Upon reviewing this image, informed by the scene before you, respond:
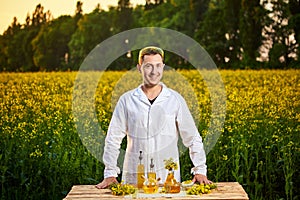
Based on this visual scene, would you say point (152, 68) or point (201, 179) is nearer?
point (152, 68)

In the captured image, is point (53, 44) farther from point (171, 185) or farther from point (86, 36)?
point (171, 185)

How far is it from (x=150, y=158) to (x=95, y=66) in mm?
6014

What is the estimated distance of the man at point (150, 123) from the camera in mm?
3621

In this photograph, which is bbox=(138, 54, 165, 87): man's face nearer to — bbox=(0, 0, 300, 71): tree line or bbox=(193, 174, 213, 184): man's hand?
bbox=(193, 174, 213, 184): man's hand

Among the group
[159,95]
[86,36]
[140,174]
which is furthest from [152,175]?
[86,36]

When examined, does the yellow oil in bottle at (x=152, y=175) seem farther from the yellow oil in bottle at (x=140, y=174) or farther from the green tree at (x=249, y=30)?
the green tree at (x=249, y=30)

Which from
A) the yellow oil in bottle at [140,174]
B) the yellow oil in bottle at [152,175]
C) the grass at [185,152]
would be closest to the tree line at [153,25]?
the grass at [185,152]

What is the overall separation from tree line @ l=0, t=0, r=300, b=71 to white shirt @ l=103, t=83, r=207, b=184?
17.4 ft

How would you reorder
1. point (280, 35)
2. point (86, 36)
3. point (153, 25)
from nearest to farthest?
point (280, 35), point (86, 36), point (153, 25)

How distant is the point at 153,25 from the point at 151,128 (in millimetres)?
7509

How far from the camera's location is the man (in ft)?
11.9

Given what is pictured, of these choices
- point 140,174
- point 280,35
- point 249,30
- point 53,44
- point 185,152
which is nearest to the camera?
point 140,174

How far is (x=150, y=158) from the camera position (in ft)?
12.3

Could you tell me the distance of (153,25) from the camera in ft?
36.3
